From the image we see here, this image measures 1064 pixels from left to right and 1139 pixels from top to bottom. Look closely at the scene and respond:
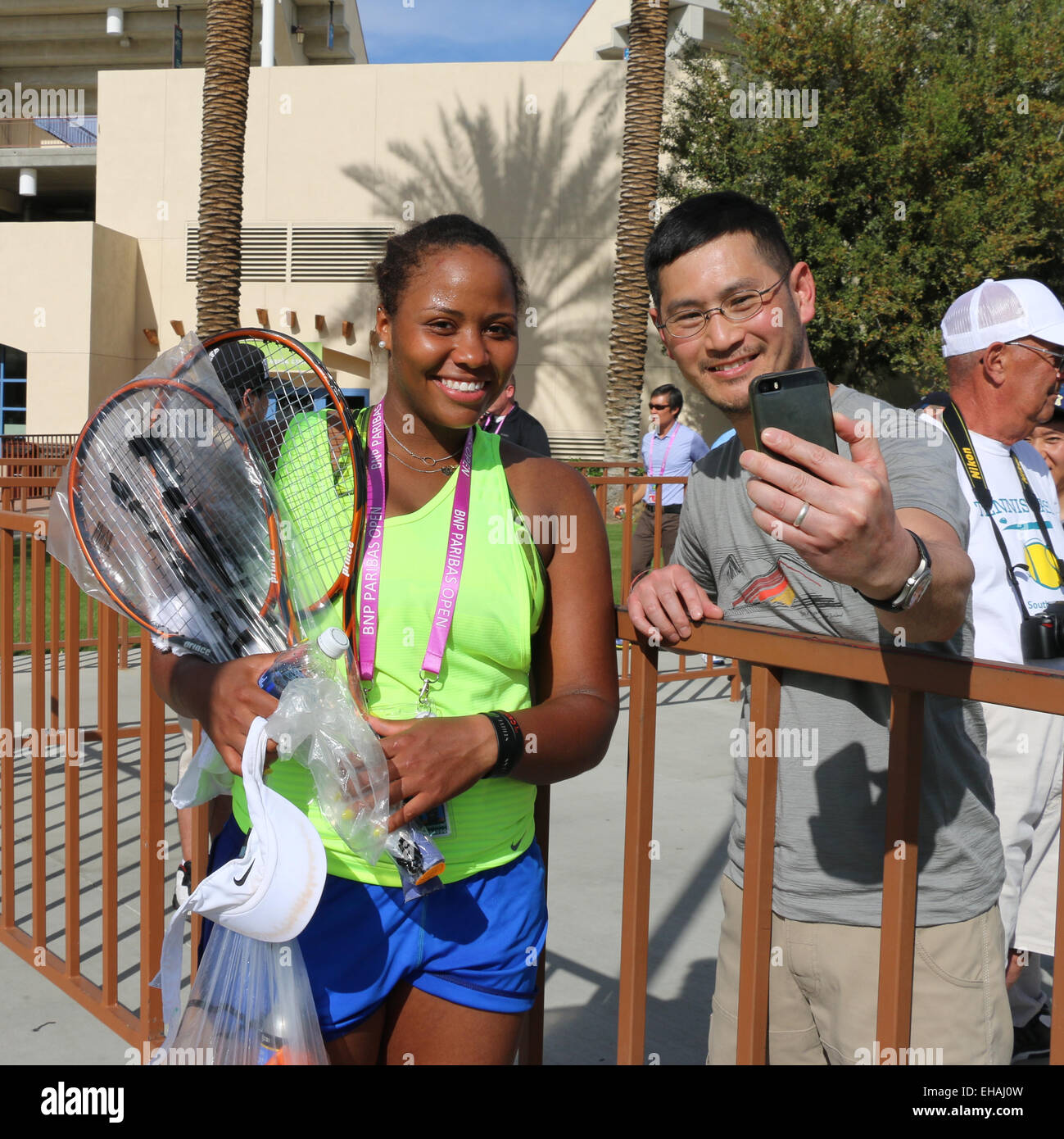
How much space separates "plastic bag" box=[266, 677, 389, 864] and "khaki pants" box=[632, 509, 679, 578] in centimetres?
713

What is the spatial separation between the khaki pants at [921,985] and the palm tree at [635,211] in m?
15.3

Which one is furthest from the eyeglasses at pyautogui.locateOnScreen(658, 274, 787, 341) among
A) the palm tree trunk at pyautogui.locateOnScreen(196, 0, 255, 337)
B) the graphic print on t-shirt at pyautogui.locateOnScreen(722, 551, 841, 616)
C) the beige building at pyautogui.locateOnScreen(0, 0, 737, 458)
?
the beige building at pyautogui.locateOnScreen(0, 0, 737, 458)

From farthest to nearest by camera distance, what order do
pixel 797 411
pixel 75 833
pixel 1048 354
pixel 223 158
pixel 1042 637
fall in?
1. pixel 223 158
2. pixel 75 833
3. pixel 1048 354
4. pixel 1042 637
5. pixel 797 411

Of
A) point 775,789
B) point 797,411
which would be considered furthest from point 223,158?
point 797,411

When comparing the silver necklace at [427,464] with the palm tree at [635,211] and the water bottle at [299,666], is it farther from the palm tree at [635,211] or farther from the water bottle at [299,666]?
the palm tree at [635,211]

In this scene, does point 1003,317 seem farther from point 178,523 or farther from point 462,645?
point 178,523

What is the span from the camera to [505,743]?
172 centimetres

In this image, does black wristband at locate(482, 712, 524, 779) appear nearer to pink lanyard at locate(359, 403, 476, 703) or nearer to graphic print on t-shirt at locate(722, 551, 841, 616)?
pink lanyard at locate(359, 403, 476, 703)

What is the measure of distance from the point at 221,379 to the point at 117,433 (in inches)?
7.9

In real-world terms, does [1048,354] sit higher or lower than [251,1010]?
higher

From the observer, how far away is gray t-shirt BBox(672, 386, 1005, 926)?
187 centimetres

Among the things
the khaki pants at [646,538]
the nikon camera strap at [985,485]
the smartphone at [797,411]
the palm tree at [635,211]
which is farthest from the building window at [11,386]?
the smartphone at [797,411]

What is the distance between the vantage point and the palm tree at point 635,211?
1630 cm

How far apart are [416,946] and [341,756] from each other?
411 mm
